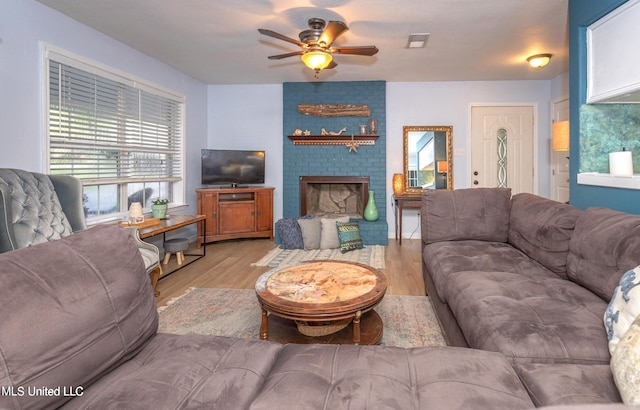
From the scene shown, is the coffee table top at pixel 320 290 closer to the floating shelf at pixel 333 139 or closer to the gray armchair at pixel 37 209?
the gray armchair at pixel 37 209

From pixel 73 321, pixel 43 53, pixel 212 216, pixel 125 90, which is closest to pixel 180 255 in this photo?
pixel 212 216

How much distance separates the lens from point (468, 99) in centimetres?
530

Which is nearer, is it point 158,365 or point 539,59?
point 158,365

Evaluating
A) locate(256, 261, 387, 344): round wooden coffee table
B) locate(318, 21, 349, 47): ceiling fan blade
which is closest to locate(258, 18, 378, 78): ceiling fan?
locate(318, 21, 349, 47): ceiling fan blade

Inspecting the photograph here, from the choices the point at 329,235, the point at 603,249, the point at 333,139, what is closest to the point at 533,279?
the point at 603,249

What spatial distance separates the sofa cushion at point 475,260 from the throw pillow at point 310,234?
2.12m

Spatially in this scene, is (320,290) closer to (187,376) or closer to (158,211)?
(187,376)

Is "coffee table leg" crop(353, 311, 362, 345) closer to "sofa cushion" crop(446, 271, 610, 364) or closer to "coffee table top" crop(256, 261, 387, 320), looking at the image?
"coffee table top" crop(256, 261, 387, 320)

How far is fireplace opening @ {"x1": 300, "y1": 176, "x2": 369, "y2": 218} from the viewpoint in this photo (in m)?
5.41

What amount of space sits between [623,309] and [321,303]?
1219 mm

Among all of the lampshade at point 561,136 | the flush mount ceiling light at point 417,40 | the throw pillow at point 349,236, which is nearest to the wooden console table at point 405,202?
the throw pillow at point 349,236

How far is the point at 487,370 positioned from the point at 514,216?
79.3 inches

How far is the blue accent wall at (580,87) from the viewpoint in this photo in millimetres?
2320

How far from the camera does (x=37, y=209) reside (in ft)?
7.52
